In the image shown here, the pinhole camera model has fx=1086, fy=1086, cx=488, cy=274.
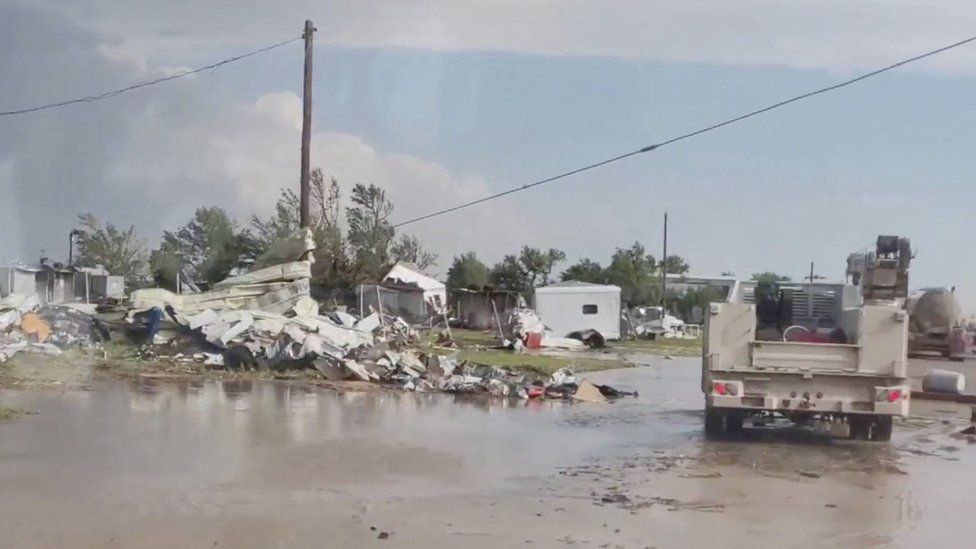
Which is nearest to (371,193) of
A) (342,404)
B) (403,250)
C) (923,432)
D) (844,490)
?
(403,250)

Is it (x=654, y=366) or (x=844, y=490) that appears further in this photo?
(x=654, y=366)

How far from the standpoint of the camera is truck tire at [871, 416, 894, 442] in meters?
14.9

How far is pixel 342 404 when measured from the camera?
18.0 metres

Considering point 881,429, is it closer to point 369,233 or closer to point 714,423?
point 714,423

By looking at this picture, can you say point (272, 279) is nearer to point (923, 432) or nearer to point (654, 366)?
point (654, 366)

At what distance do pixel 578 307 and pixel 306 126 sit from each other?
72.2 ft

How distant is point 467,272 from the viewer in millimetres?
72938

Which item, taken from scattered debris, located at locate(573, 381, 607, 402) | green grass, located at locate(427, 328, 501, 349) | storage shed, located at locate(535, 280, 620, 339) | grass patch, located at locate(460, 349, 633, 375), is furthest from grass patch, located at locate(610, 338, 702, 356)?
scattered debris, located at locate(573, 381, 607, 402)

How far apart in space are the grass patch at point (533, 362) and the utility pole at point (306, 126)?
593 cm

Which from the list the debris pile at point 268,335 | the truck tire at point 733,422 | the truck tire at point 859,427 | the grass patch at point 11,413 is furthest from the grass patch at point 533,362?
the grass patch at point 11,413

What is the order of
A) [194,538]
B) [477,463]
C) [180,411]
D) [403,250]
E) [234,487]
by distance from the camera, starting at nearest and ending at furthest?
[194,538]
[234,487]
[477,463]
[180,411]
[403,250]

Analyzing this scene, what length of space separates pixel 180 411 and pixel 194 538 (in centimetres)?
824

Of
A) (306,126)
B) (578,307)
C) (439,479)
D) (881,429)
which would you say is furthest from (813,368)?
(578,307)

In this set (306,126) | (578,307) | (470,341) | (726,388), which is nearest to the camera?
(726,388)
